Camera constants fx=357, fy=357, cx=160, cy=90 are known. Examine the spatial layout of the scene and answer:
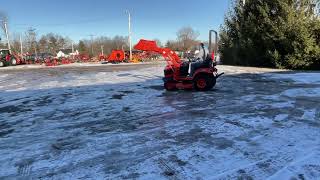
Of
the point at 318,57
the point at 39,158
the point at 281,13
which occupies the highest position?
the point at 281,13

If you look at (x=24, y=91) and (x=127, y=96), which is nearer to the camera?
(x=127, y=96)

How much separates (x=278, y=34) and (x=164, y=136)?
756 inches

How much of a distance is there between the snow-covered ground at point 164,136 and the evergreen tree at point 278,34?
12046 millimetres

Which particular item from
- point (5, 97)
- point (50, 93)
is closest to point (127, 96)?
point (50, 93)

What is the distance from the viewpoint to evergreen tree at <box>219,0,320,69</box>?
76.1ft

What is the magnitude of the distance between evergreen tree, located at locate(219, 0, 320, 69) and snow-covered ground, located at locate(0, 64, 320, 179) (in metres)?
12.0

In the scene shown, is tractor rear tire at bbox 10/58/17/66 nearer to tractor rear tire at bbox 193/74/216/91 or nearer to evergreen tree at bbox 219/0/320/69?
evergreen tree at bbox 219/0/320/69

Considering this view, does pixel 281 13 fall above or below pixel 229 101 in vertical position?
above

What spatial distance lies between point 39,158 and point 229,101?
244 inches

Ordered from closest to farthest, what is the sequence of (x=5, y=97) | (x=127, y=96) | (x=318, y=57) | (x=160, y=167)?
(x=160, y=167), (x=127, y=96), (x=5, y=97), (x=318, y=57)

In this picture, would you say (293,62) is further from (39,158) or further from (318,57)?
(39,158)

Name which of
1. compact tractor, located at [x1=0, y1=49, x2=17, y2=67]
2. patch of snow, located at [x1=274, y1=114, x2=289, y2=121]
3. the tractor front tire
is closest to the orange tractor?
compact tractor, located at [x1=0, y1=49, x2=17, y2=67]

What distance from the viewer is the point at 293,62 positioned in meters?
23.5

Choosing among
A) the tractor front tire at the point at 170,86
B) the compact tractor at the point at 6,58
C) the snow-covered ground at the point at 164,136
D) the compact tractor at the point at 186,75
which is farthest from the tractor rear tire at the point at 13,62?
the tractor front tire at the point at 170,86
